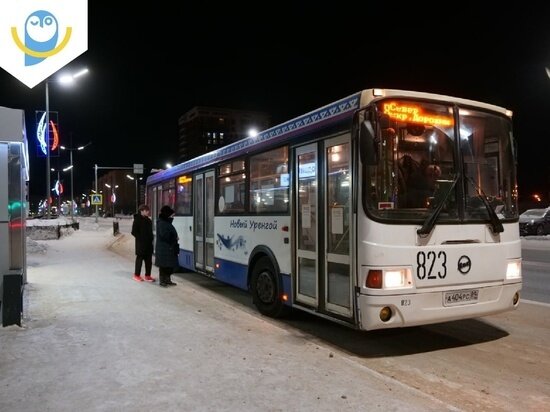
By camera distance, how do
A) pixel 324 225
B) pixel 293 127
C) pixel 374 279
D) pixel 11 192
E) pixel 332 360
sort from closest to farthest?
1. pixel 332 360
2. pixel 374 279
3. pixel 324 225
4. pixel 293 127
5. pixel 11 192

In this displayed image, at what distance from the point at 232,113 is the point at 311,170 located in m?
116

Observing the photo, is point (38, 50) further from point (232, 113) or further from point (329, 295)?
point (232, 113)

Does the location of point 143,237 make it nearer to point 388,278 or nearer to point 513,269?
point 388,278

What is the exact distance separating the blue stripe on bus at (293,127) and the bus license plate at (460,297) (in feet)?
7.88

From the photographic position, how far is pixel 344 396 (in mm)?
4535

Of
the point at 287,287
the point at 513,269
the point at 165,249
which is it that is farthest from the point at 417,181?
the point at 165,249

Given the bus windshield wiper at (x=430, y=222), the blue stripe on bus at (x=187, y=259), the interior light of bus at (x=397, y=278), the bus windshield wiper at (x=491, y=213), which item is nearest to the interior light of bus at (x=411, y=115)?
the bus windshield wiper at (x=491, y=213)

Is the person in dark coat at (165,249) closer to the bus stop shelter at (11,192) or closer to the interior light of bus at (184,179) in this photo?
the interior light of bus at (184,179)

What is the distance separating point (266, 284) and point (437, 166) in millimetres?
3458

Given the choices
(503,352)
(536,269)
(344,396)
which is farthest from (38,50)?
(536,269)

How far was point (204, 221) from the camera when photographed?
1139 cm

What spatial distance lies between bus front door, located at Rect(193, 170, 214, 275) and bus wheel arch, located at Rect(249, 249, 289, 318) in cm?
244

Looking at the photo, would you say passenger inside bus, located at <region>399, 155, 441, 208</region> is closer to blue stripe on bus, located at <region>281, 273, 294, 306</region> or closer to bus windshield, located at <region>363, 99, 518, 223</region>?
bus windshield, located at <region>363, 99, 518, 223</region>

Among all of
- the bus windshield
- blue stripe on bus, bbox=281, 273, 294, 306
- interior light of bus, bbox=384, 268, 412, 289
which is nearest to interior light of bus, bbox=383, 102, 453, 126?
the bus windshield
